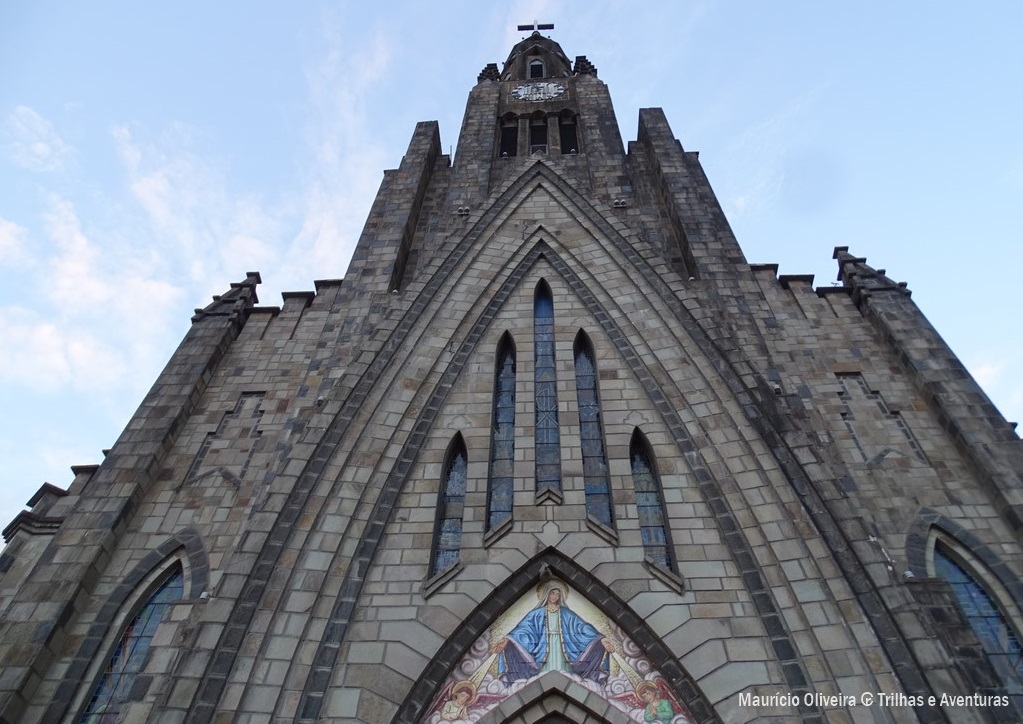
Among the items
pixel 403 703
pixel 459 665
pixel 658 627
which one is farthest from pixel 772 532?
pixel 403 703

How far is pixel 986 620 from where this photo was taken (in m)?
11.1

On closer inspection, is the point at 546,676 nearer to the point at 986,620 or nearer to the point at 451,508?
the point at 451,508

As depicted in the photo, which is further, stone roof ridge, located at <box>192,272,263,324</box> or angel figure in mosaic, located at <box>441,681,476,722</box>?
stone roof ridge, located at <box>192,272,263,324</box>

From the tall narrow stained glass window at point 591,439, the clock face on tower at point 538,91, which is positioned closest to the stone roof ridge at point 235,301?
the tall narrow stained glass window at point 591,439

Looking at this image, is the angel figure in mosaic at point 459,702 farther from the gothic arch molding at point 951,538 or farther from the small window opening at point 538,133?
the small window opening at point 538,133

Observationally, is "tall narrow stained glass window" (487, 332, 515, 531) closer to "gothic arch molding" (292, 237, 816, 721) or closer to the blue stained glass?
the blue stained glass

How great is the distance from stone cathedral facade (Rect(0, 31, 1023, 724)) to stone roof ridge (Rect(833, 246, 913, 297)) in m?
0.14

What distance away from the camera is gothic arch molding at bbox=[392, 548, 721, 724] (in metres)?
9.02

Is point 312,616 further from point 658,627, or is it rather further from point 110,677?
point 658,627

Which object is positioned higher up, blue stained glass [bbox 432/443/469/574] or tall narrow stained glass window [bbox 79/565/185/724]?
blue stained glass [bbox 432/443/469/574]

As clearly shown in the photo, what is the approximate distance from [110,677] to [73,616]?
1196 mm

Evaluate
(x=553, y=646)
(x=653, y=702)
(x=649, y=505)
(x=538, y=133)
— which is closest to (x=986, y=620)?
(x=649, y=505)

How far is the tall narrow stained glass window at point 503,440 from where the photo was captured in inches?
448

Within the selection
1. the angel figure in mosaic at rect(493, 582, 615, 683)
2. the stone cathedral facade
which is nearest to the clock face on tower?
the stone cathedral facade
